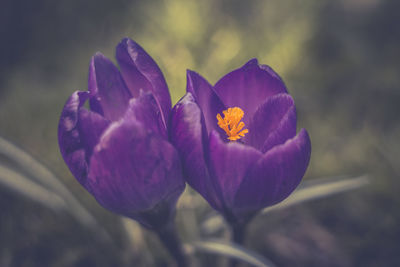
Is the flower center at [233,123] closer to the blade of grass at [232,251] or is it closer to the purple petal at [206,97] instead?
the purple petal at [206,97]

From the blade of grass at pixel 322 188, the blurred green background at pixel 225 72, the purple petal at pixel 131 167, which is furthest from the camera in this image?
the blurred green background at pixel 225 72

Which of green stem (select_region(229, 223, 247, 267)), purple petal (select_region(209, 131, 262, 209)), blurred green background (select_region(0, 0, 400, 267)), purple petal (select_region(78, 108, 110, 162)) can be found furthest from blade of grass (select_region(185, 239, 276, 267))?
purple petal (select_region(78, 108, 110, 162))

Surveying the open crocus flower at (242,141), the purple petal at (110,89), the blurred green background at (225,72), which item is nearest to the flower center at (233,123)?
the open crocus flower at (242,141)

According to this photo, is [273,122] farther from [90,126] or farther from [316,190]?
[316,190]

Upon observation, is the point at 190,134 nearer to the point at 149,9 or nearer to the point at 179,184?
the point at 179,184

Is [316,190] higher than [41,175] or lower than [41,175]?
lower

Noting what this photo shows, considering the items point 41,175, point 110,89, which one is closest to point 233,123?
point 110,89
